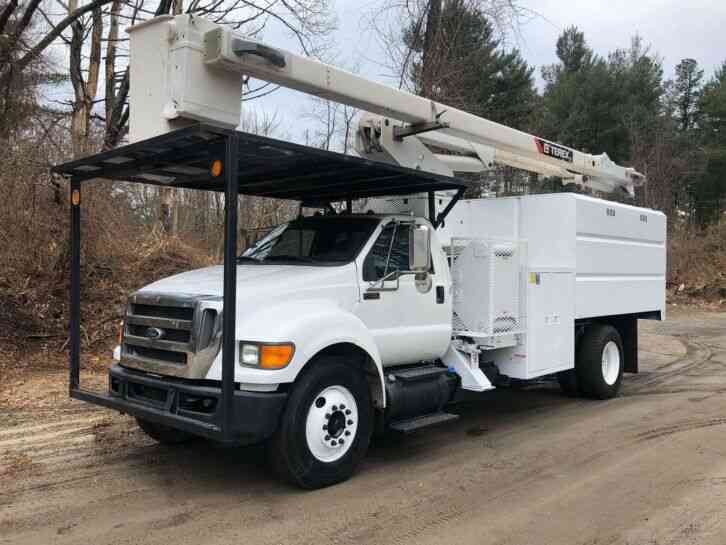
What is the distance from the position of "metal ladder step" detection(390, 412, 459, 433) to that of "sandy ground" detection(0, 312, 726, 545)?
0.35 m

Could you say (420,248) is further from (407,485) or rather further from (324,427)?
(407,485)

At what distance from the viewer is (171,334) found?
5.26 metres

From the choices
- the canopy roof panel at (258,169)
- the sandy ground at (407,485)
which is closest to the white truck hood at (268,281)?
the canopy roof panel at (258,169)

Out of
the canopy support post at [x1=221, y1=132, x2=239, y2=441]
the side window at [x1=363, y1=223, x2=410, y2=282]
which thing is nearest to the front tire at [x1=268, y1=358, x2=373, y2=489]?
the canopy support post at [x1=221, y1=132, x2=239, y2=441]

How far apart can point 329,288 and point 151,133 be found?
1911 mm

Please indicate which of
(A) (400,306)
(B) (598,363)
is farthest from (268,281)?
(B) (598,363)

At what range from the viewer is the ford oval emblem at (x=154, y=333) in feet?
17.5

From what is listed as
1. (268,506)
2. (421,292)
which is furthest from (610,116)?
Answer: (268,506)

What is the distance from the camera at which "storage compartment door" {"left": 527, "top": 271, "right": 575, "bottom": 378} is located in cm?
748

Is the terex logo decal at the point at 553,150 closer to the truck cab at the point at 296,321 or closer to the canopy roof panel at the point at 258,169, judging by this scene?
the canopy roof panel at the point at 258,169

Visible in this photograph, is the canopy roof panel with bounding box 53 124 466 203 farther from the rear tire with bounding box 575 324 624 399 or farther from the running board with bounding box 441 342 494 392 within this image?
the rear tire with bounding box 575 324 624 399

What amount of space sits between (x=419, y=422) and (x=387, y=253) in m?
1.61

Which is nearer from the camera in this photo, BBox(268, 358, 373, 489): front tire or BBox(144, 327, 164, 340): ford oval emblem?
BBox(268, 358, 373, 489): front tire

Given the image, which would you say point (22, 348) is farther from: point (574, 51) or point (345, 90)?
point (574, 51)
